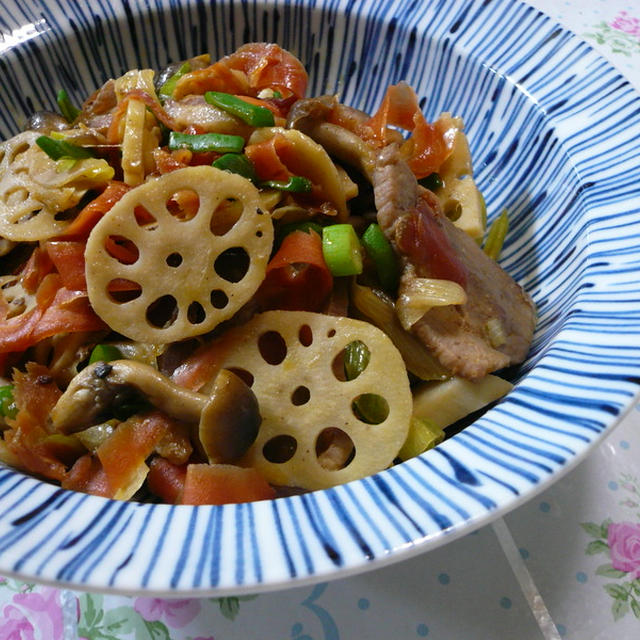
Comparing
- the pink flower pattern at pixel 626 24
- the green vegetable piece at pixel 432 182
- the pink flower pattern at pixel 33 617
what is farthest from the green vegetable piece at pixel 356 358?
the pink flower pattern at pixel 626 24

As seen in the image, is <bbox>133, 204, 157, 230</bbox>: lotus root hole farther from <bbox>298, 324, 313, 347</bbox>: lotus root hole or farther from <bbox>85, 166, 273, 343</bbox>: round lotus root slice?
<bbox>298, 324, 313, 347</bbox>: lotus root hole

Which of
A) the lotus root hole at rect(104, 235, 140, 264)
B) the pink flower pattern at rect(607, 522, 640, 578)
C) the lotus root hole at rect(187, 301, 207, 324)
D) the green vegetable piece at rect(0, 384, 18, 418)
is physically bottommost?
the green vegetable piece at rect(0, 384, 18, 418)

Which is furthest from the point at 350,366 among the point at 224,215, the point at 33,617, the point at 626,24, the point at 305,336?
the point at 626,24

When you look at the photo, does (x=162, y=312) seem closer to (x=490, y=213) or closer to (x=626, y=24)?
(x=490, y=213)

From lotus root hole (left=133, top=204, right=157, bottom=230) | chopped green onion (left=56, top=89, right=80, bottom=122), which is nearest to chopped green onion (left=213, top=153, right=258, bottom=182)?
lotus root hole (left=133, top=204, right=157, bottom=230)

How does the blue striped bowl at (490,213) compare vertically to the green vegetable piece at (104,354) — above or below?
above

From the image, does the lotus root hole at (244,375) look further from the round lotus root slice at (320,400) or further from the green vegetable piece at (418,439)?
the green vegetable piece at (418,439)
